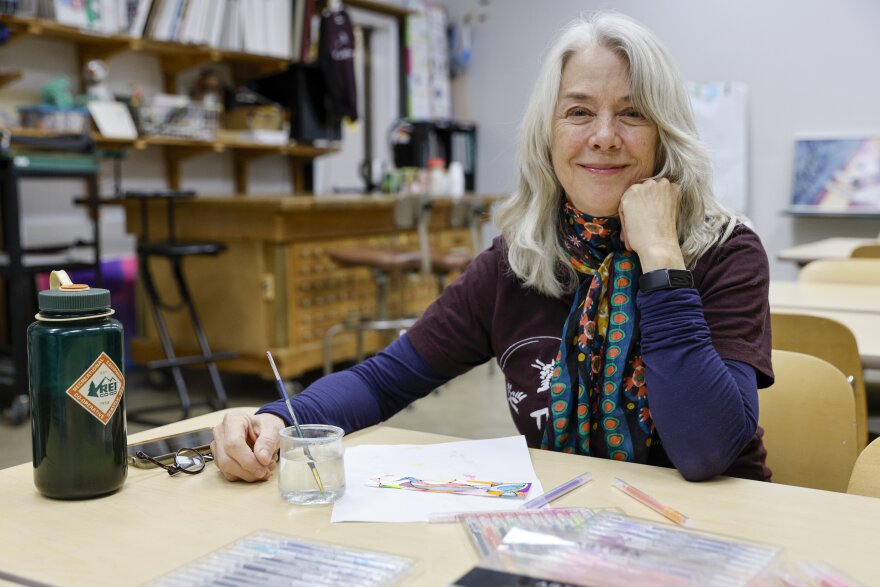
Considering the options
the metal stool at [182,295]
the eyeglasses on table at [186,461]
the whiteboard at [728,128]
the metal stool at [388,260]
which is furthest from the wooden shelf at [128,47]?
the eyeglasses on table at [186,461]

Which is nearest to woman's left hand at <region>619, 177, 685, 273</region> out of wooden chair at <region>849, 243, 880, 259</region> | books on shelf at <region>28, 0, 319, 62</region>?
wooden chair at <region>849, 243, 880, 259</region>

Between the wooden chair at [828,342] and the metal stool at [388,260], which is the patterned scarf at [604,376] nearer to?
the wooden chair at [828,342]

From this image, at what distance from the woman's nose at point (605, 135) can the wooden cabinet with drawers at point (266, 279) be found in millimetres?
2720

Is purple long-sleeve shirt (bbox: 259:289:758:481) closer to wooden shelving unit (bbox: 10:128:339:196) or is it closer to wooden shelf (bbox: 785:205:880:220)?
wooden shelving unit (bbox: 10:128:339:196)

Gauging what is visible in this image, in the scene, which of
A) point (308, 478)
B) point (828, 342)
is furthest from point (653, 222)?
point (828, 342)

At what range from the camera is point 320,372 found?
16.1 feet

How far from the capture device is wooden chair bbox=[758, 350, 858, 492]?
4.63 feet

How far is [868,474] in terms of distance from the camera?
3.69 feet

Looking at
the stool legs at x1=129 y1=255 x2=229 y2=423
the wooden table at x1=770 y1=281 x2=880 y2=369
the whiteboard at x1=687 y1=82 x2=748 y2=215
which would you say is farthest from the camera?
the whiteboard at x1=687 y1=82 x2=748 y2=215

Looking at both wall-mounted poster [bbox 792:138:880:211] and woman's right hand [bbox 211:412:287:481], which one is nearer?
woman's right hand [bbox 211:412:287:481]

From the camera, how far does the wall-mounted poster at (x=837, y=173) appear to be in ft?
18.9

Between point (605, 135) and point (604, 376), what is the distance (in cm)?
35

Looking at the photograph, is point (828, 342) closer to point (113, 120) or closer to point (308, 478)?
point (308, 478)

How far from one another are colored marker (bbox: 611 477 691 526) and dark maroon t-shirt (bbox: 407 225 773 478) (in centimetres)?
29
